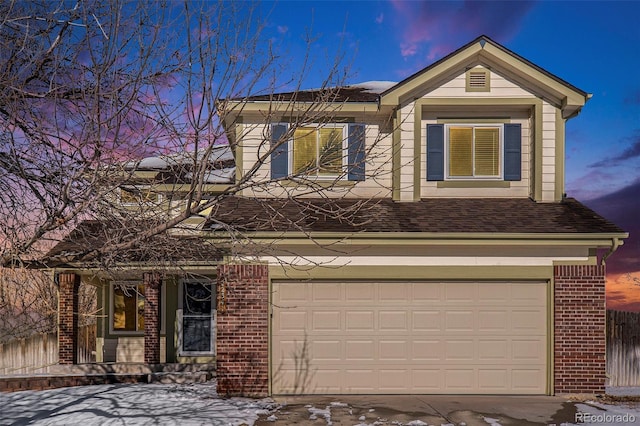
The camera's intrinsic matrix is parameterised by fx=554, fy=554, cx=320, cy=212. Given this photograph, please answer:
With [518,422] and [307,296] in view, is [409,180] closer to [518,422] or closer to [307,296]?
[307,296]

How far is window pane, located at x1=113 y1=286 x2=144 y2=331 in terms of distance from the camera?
16.9 meters

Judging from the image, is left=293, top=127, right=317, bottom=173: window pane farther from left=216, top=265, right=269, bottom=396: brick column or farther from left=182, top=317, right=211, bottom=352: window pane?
left=182, top=317, right=211, bottom=352: window pane

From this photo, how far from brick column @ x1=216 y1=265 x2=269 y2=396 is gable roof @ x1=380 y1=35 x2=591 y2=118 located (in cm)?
575

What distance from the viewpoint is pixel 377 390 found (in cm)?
1155

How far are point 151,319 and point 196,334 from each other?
5.76ft

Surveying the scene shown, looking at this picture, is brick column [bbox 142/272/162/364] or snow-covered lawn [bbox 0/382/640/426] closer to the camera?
snow-covered lawn [bbox 0/382/640/426]

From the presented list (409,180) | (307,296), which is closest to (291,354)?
(307,296)

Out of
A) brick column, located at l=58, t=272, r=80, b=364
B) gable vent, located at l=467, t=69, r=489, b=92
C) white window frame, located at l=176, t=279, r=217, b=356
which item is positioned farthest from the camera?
white window frame, located at l=176, t=279, r=217, b=356

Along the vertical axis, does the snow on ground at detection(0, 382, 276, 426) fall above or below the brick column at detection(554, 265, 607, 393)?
below

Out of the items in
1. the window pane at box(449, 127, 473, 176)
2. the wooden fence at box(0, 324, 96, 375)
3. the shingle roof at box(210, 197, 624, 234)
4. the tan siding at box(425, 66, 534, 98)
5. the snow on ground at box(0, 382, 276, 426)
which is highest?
the tan siding at box(425, 66, 534, 98)

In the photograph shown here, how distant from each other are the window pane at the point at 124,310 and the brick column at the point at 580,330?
11823 mm

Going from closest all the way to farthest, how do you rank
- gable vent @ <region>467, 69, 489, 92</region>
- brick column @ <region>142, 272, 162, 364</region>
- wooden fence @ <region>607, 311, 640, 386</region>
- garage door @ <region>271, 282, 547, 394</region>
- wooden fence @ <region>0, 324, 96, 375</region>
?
garage door @ <region>271, 282, 547, 394</region>, gable vent @ <region>467, 69, 489, 92</region>, wooden fence @ <region>607, 311, 640, 386</region>, brick column @ <region>142, 272, 162, 364</region>, wooden fence @ <region>0, 324, 96, 375</region>

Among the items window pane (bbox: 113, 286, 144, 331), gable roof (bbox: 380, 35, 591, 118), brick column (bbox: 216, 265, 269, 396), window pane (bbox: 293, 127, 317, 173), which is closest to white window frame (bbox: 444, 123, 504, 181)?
gable roof (bbox: 380, 35, 591, 118)

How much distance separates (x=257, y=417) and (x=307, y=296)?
9.18ft
